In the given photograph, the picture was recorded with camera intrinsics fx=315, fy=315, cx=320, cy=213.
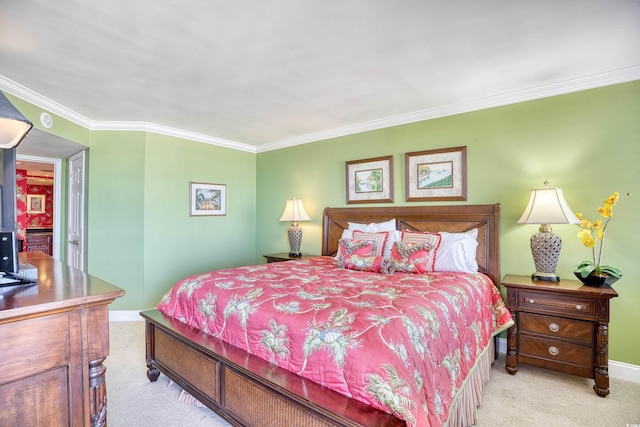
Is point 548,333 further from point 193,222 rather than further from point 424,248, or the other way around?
point 193,222

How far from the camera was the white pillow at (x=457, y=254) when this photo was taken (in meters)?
2.96

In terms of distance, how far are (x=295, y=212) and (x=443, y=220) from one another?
2.05 m

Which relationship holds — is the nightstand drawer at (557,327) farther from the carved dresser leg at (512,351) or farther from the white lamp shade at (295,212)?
the white lamp shade at (295,212)

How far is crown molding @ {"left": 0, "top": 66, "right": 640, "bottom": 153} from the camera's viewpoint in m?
2.75

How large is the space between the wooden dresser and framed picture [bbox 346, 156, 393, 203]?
3.29 m

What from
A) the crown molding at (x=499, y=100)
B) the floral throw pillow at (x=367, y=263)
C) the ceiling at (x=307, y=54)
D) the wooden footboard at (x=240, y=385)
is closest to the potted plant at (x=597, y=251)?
the crown molding at (x=499, y=100)

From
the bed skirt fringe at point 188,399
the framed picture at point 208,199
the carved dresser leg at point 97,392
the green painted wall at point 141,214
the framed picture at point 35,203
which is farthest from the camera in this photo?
the framed picture at point 35,203

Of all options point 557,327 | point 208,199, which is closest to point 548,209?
point 557,327

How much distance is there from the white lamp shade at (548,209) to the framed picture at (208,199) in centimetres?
404

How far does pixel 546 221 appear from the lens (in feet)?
8.73

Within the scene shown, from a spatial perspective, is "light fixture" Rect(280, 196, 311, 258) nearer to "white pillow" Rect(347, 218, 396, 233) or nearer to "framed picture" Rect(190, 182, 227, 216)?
"white pillow" Rect(347, 218, 396, 233)

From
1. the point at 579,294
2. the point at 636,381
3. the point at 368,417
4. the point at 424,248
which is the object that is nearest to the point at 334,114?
the point at 424,248

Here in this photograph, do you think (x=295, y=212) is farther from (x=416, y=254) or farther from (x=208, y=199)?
(x=416, y=254)

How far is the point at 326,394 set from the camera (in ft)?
4.75
